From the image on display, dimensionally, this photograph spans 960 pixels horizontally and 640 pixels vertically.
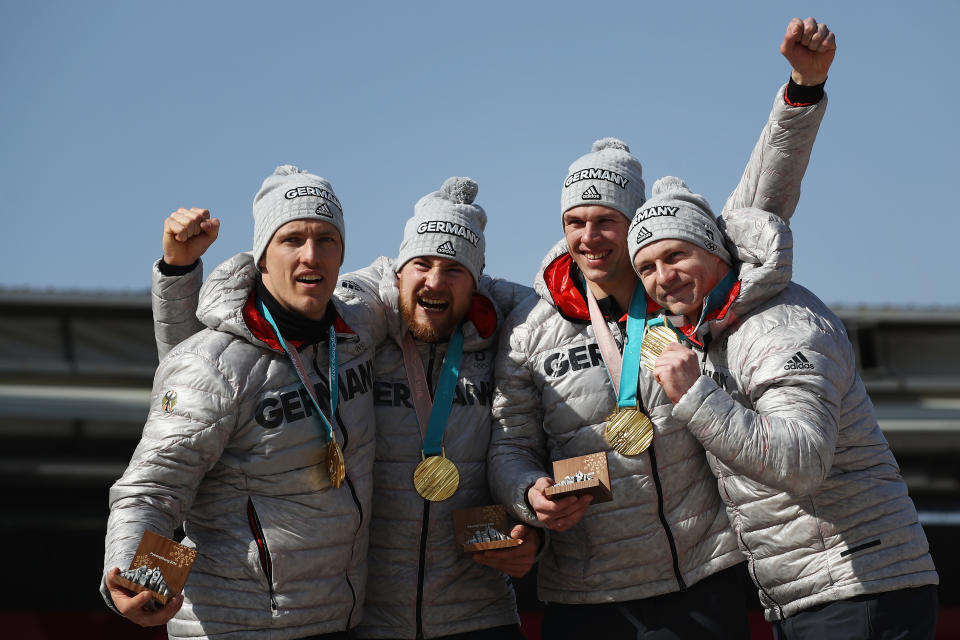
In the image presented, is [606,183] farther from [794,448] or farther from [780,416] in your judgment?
[794,448]

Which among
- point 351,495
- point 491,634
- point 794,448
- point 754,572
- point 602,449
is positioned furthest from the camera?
point 491,634

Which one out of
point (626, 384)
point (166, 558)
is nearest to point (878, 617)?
point (626, 384)

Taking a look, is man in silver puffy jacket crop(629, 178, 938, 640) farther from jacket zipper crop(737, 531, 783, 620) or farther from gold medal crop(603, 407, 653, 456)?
gold medal crop(603, 407, 653, 456)

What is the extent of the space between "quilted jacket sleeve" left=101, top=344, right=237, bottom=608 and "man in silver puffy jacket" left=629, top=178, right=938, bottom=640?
142 cm

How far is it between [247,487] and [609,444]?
1263 millimetres

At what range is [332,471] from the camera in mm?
3172

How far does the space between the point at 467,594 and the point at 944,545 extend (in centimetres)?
371

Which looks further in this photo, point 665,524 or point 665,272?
point 665,524

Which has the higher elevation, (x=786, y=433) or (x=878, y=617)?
(x=786, y=433)

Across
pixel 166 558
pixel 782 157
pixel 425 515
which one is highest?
pixel 782 157

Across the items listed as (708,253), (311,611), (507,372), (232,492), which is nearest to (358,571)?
(311,611)

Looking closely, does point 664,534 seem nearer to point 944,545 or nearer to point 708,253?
point 708,253

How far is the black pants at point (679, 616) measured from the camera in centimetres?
330

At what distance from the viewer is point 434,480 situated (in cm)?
343
